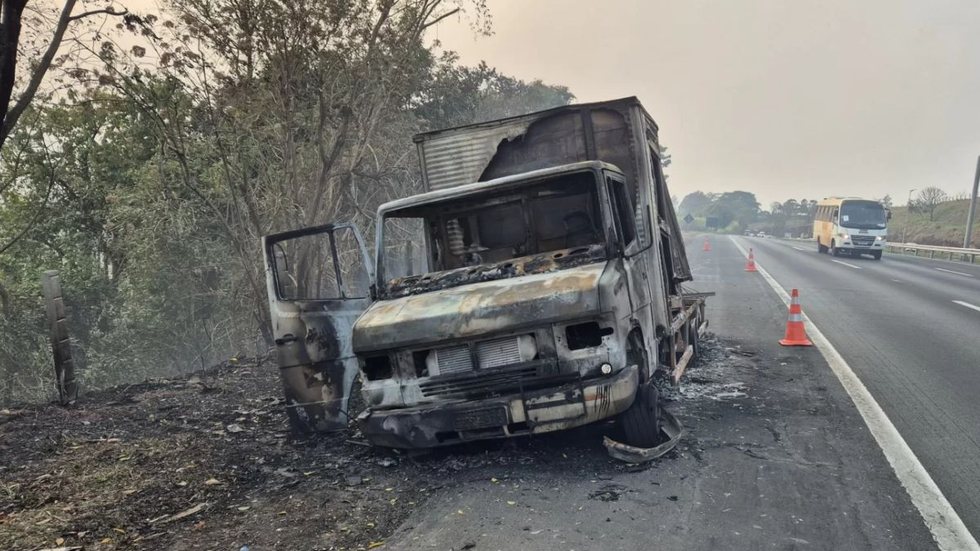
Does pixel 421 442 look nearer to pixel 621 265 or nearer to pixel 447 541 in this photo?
pixel 447 541

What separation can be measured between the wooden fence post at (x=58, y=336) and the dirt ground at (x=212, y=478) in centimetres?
32

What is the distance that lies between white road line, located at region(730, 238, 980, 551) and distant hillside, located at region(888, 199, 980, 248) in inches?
1359

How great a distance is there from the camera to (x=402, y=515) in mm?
3859

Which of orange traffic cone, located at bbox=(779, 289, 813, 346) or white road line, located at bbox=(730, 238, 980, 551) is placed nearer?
white road line, located at bbox=(730, 238, 980, 551)

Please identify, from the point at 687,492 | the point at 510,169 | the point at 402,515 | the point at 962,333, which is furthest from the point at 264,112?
the point at 962,333

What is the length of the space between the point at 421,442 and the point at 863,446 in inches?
127

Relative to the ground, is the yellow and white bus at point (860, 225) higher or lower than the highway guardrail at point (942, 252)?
higher

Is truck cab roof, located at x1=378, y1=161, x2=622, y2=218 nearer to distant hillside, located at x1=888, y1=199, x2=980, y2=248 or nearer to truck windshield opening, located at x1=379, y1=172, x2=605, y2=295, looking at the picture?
truck windshield opening, located at x1=379, y1=172, x2=605, y2=295

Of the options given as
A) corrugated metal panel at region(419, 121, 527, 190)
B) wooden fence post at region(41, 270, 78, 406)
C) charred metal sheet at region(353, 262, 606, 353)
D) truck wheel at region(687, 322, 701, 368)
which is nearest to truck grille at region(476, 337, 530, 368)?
charred metal sheet at region(353, 262, 606, 353)

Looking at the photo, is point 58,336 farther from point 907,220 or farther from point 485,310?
point 907,220

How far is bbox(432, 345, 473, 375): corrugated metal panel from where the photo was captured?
4375 millimetres

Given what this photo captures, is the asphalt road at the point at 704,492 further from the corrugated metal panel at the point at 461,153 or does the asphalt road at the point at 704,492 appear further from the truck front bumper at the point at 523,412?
the corrugated metal panel at the point at 461,153

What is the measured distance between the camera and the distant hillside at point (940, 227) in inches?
1445

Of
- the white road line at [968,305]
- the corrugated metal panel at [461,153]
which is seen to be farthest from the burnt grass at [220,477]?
the white road line at [968,305]
